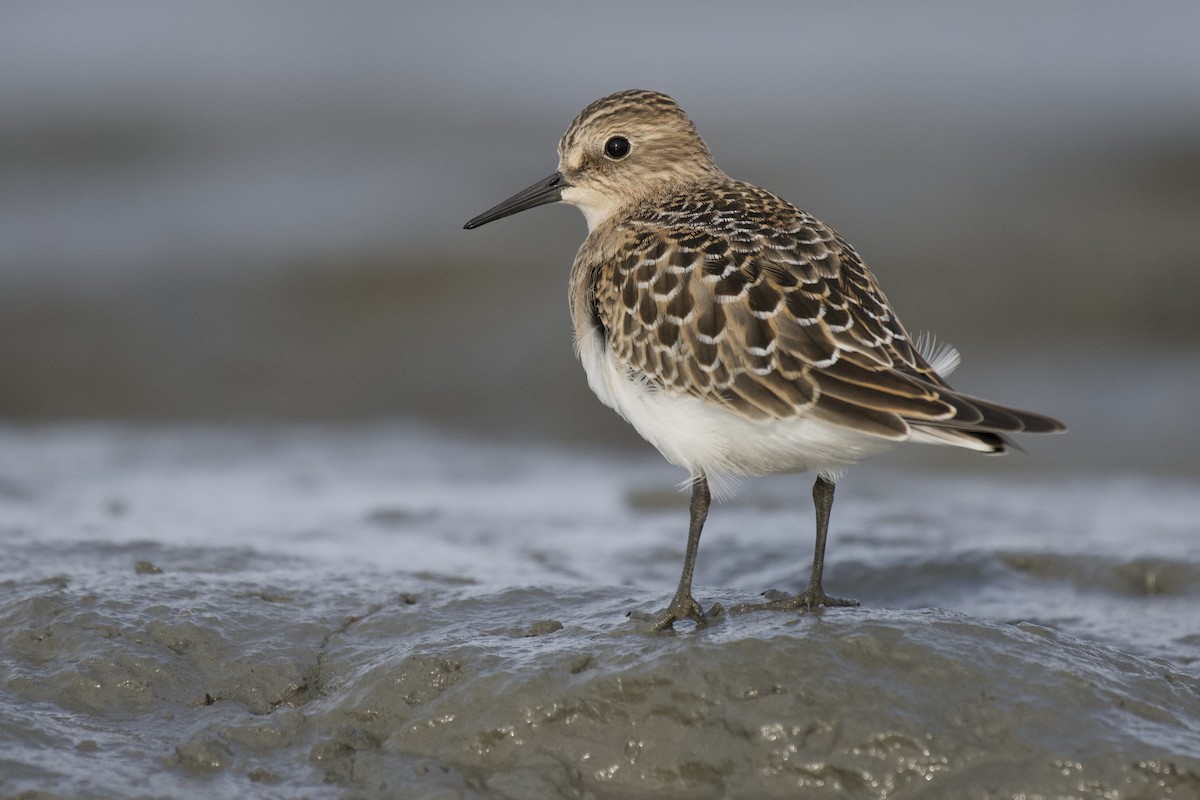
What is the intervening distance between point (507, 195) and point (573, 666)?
412 inches

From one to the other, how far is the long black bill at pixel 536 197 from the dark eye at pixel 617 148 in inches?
9.4

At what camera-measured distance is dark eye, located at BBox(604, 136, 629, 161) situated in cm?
614

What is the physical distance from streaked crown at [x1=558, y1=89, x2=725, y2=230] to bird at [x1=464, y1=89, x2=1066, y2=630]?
0.60 meters

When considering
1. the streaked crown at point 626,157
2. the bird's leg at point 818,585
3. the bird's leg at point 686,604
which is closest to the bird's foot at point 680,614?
the bird's leg at point 686,604

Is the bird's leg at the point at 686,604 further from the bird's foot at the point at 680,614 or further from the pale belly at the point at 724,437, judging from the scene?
the pale belly at the point at 724,437

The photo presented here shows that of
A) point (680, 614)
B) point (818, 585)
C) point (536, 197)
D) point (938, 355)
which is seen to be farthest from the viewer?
point (536, 197)

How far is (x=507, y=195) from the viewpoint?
14.1m

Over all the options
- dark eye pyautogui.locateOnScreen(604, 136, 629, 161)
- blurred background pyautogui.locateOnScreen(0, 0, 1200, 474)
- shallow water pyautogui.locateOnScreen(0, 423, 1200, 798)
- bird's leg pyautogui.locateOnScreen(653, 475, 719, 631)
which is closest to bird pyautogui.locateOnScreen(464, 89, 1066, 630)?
bird's leg pyautogui.locateOnScreen(653, 475, 719, 631)

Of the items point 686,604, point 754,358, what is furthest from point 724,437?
point 686,604

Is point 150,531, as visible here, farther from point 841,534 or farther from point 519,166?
point 519,166

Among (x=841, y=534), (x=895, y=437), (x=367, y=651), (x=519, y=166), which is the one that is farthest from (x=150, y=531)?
(x=519, y=166)

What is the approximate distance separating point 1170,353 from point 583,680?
9093mm

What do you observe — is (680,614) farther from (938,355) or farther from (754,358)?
(938,355)

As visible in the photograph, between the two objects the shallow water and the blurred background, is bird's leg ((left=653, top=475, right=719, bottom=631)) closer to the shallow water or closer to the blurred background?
the shallow water
